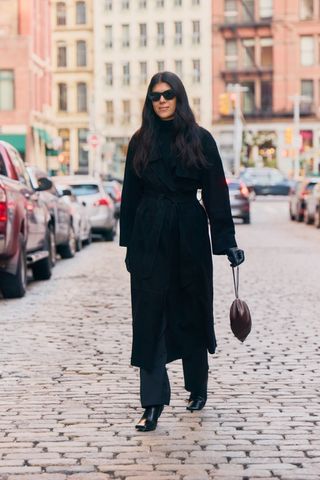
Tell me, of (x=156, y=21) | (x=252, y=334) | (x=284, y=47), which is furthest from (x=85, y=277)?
(x=156, y=21)

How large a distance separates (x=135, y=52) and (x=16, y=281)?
96.5m

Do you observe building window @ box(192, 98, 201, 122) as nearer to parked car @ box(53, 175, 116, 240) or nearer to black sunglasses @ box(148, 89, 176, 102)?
parked car @ box(53, 175, 116, 240)

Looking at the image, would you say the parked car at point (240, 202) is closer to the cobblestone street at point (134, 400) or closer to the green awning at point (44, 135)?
the cobblestone street at point (134, 400)

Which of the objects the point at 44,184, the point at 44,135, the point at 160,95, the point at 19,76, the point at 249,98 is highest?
the point at 19,76

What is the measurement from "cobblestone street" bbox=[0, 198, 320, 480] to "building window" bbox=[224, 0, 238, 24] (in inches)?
3567

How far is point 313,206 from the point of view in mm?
39125

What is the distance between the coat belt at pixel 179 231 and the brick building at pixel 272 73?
92932 mm

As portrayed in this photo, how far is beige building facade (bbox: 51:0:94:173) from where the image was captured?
112438 mm

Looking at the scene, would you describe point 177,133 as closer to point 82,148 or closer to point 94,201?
point 94,201

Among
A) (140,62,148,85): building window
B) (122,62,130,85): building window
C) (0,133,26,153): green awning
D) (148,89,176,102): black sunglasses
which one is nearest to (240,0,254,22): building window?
A: (140,62,148,85): building window

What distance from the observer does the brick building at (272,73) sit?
10094cm

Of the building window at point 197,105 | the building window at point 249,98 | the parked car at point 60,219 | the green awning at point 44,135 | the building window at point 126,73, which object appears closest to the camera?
the parked car at point 60,219

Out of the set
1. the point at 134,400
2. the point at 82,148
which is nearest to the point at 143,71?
the point at 82,148

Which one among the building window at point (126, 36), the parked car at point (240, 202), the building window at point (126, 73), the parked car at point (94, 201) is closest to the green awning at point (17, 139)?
the parked car at point (240, 202)
